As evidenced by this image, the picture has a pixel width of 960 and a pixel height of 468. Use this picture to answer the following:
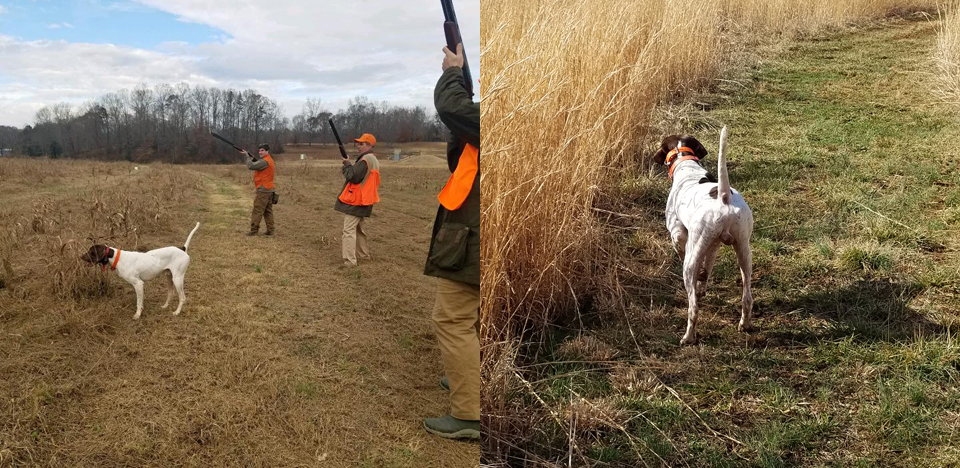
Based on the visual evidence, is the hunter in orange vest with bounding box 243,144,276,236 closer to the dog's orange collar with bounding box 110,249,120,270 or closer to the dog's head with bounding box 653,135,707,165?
the dog's orange collar with bounding box 110,249,120,270

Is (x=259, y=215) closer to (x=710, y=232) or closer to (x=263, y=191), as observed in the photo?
(x=263, y=191)

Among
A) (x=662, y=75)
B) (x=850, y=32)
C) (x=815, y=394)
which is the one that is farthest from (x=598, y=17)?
(x=850, y=32)

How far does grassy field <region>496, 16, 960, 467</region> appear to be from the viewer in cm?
233

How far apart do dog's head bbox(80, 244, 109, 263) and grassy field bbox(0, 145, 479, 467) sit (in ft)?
0.21

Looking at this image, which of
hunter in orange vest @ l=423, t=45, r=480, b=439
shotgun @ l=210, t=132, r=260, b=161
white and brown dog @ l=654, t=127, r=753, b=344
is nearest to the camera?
hunter in orange vest @ l=423, t=45, r=480, b=439

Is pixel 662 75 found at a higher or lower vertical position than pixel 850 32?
lower

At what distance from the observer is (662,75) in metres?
6.23

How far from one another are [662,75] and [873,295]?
3584mm

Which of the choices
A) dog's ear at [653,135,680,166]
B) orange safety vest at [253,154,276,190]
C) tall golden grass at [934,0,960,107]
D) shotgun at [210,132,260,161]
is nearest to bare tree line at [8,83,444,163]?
shotgun at [210,132,260,161]

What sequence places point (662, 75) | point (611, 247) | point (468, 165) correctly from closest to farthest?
point (468, 165)
point (611, 247)
point (662, 75)

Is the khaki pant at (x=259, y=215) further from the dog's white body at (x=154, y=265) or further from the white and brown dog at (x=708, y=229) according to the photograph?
the white and brown dog at (x=708, y=229)

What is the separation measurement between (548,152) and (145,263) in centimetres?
311

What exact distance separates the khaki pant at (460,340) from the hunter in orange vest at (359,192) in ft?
14.5

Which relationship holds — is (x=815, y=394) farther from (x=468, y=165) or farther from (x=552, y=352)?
(x=468, y=165)
